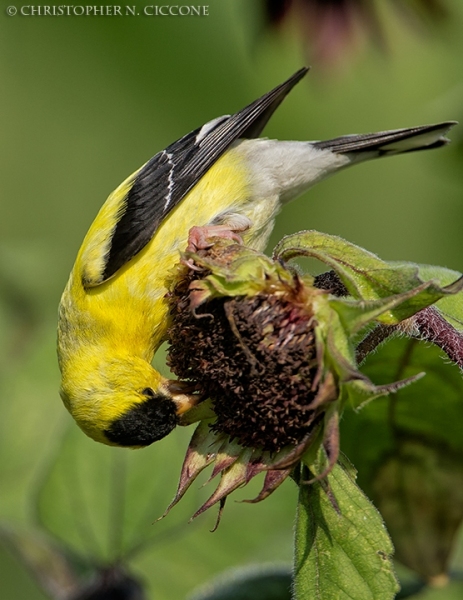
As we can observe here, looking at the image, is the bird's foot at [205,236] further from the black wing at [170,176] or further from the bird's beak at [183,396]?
the black wing at [170,176]

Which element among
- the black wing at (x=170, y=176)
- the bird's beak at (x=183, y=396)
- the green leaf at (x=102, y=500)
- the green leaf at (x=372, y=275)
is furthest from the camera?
the black wing at (x=170, y=176)

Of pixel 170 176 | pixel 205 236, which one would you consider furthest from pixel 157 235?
pixel 205 236

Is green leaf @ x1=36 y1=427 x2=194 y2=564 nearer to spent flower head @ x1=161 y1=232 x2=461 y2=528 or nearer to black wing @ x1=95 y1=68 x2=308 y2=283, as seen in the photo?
spent flower head @ x1=161 y1=232 x2=461 y2=528

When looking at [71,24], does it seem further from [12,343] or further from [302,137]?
[12,343]

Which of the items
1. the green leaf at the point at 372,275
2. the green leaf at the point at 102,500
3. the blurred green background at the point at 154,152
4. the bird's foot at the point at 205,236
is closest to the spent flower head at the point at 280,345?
the green leaf at the point at 372,275

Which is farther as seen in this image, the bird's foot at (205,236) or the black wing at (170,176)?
the black wing at (170,176)

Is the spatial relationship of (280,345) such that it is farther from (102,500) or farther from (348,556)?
(102,500)

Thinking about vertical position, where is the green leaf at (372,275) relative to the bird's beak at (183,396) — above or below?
above
